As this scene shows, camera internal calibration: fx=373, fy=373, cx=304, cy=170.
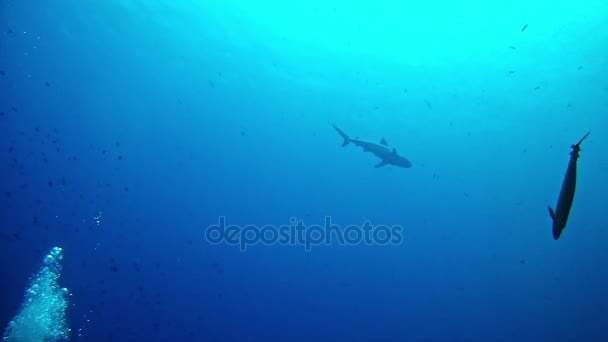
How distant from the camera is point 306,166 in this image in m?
46.7

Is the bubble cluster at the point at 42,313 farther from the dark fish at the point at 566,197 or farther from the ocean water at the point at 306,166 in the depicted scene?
the dark fish at the point at 566,197

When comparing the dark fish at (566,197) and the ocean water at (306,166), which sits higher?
the ocean water at (306,166)

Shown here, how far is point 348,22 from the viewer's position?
2031cm

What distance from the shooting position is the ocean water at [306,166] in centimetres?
2125

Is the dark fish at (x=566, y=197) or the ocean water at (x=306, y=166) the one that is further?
the ocean water at (x=306, y=166)

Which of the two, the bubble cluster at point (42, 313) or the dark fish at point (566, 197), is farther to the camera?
the bubble cluster at point (42, 313)

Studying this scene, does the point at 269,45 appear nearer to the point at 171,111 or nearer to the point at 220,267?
the point at 171,111

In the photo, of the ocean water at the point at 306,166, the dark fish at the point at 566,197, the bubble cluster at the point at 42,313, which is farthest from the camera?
the ocean water at the point at 306,166

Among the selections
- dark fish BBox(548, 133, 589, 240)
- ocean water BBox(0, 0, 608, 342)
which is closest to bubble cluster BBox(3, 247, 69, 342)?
ocean water BBox(0, 0, 608, 342)

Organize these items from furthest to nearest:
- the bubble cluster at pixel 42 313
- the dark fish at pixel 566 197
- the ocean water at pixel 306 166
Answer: the ocean water at pixel 306 166 < the bubble cluster at pixel 42 313 < the dark fish at pixel 566 197

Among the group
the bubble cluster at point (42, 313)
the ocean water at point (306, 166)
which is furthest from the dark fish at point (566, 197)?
the bubble cluster at point (42, 313)

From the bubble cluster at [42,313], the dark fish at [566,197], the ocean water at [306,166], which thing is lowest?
the dark fish at [566,197]

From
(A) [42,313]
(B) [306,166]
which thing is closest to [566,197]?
(A) [42,313]

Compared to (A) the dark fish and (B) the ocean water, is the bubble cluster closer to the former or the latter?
(B) the ocean water
